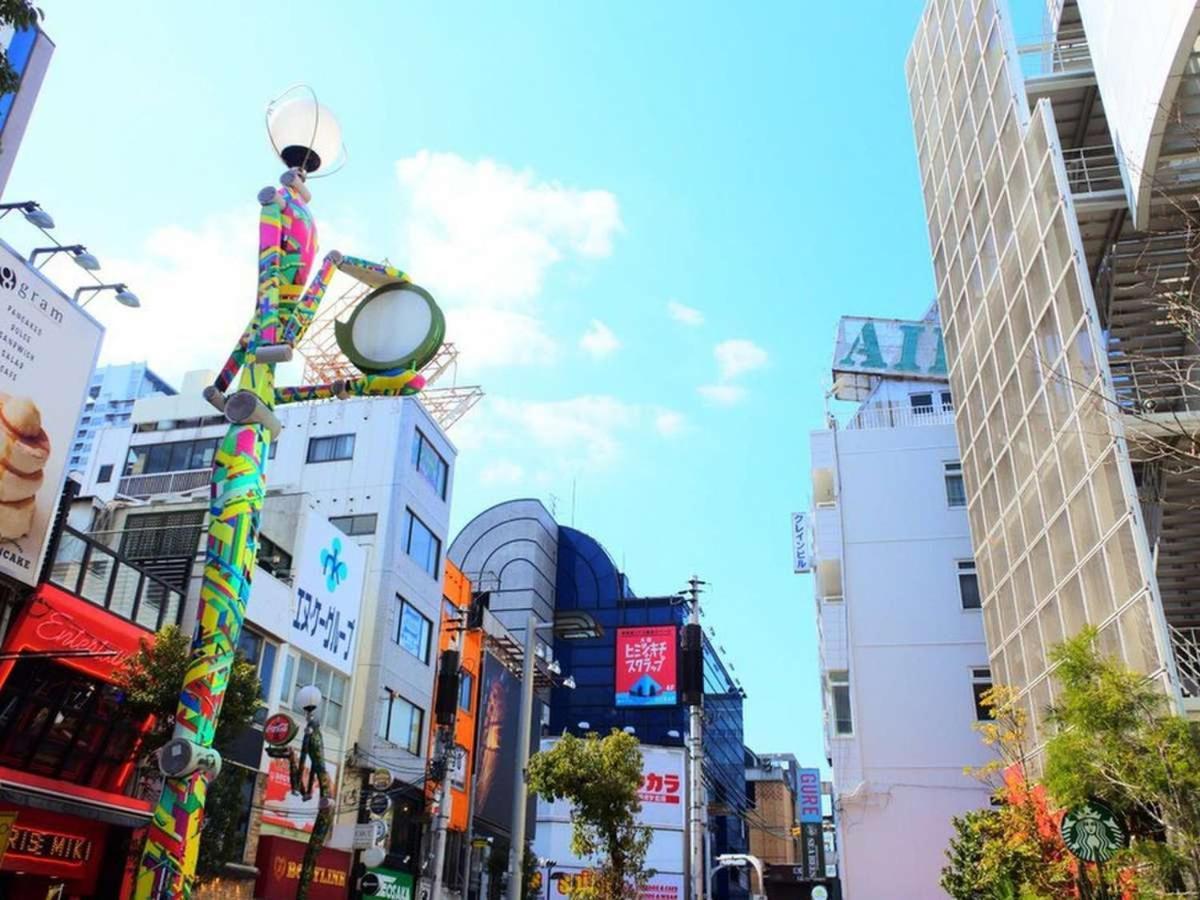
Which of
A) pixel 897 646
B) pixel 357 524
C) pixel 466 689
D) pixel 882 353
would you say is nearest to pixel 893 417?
pixel 882 353

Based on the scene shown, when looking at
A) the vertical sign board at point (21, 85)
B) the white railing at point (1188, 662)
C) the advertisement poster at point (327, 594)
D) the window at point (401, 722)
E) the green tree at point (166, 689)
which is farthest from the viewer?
the window at point (401, 722)

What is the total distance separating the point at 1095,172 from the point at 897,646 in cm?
1735

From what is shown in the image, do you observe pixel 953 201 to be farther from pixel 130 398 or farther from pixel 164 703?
pixel 130 398

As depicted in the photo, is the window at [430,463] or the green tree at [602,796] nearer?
the green tree at [602,796]

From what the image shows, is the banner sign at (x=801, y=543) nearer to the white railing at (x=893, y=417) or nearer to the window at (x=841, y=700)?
the white railing at (x=893, y=417)

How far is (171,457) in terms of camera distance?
1523 inches

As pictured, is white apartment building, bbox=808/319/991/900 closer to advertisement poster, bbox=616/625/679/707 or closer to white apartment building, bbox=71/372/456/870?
white apartment building, bbox=71/372/456/870

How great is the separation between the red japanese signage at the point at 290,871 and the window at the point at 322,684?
3.61 metres

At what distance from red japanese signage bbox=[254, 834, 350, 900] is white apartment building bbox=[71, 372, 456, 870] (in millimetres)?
420

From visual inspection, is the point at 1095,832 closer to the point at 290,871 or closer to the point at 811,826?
the point at 290,871

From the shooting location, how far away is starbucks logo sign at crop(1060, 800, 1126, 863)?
14375 mm

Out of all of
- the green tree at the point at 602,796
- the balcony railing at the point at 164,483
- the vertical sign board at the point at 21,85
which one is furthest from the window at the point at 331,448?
the vertical sign board at the point at 21,85

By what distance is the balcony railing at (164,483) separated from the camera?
37281 millimetres

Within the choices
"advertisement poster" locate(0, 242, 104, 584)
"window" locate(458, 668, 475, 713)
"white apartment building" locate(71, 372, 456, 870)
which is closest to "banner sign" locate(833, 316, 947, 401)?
"white apartment building" locate(71, 372, 456, 870)
